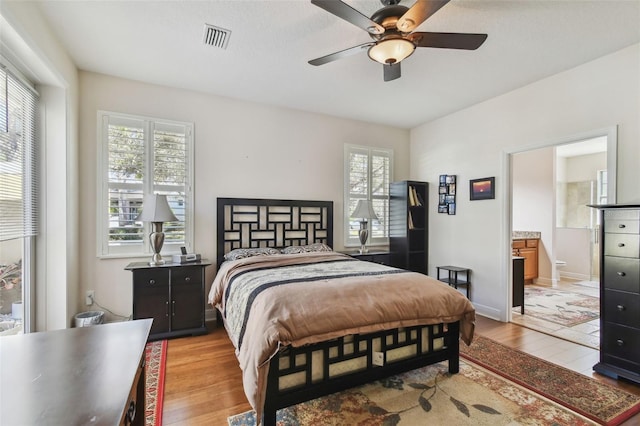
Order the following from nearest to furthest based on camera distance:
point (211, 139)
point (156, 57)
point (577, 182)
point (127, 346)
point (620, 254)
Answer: point (127, 346) < point (620, 254) < point (156, 57) < point (211, 139) < point (577, 182)

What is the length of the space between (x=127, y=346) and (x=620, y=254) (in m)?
3.40

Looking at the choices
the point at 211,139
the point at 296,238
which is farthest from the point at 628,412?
the point at 211,139

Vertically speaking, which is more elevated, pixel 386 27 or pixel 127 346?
pixel 386 27

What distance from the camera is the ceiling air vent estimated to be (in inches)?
96.9

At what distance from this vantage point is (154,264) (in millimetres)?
3186

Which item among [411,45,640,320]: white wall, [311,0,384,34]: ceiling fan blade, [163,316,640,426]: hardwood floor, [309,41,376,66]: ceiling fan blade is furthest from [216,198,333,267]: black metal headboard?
[311,0,384,34]: ceiling fan blade

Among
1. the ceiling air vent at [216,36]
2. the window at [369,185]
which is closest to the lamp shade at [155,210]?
the ceiling air vent at [216,36]

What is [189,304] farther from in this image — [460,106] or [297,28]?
[460,106]

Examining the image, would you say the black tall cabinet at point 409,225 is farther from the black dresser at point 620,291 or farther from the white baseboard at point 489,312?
the black dresser at point 620,291

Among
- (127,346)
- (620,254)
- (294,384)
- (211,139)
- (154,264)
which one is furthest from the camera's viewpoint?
(211,139)

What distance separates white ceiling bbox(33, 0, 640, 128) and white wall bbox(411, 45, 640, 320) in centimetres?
22

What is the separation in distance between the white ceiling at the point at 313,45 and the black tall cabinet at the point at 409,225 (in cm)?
144

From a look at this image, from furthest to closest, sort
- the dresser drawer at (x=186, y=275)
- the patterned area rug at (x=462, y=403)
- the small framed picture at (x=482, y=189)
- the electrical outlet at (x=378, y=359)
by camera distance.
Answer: the small framed picture at (x=482, y=189) → the dresser drawer at (x=186, y=275) → the electrical outlet at (x=378, y=359) → the patterned area rug at (x=462, y=403)

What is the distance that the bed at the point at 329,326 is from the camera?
177 centimetres
